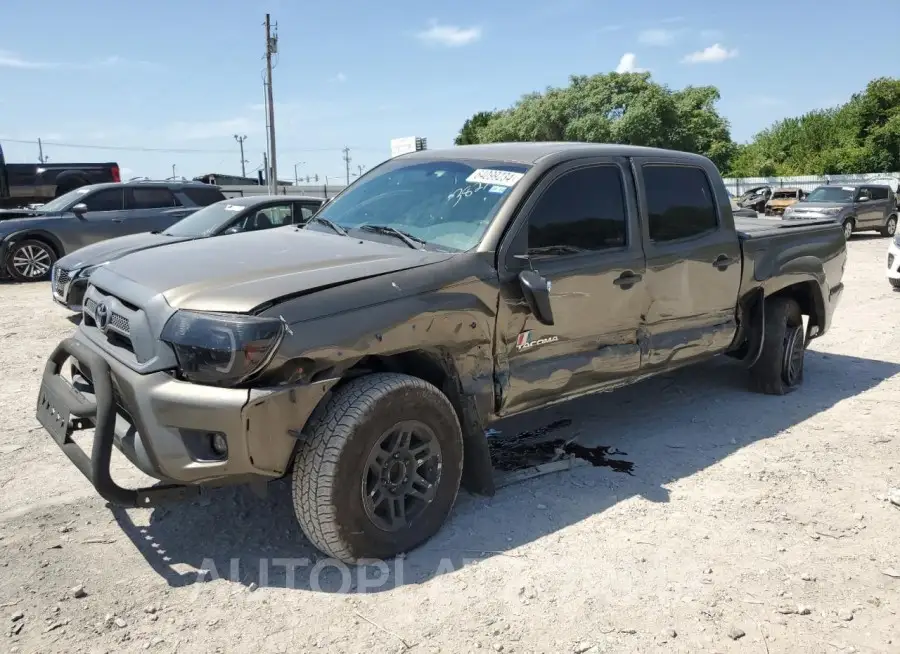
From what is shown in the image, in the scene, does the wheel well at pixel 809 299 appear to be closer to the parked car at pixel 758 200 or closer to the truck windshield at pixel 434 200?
the truck windshield at pixel 434 200

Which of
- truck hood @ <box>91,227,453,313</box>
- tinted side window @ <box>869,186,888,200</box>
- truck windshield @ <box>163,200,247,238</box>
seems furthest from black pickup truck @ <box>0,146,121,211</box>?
tinted side window @ <box>869,186,888,200</box>

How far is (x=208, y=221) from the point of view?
29.5 ft

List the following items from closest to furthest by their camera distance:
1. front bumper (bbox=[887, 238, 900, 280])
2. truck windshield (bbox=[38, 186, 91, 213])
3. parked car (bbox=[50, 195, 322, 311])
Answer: parked car (bbox=[50, 195, 322, 311]), front bumper (bbox=[887, 238, 900, 280]), truck windshield (bbox=[38, 186, 91, 213])

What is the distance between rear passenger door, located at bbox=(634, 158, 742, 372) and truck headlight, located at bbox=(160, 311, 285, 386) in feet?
8.13

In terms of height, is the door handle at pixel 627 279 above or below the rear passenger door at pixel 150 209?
below

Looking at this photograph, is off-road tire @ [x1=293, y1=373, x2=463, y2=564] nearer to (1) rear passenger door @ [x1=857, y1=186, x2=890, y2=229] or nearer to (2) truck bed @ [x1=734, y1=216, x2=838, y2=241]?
(2) truck bed @ [x1=734, y1=216, x2=838, y2=241]

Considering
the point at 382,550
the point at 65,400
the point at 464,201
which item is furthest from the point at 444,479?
the point at 65,400

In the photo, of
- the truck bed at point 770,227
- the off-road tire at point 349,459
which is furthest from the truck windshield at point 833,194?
the off-road tire at point 349,459

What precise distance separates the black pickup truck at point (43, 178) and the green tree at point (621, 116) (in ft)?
104

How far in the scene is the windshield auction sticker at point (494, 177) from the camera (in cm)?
386

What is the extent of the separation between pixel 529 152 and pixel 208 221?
19.4ft

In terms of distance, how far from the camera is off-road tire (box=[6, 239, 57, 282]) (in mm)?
11875

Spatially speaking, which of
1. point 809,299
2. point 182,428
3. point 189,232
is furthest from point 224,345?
point 189,232

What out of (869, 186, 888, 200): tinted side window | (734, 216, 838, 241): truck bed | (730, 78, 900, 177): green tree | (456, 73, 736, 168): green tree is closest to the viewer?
(734, 216, 838, 241): truck bed
